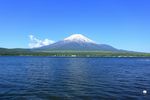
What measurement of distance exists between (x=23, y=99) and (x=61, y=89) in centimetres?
817

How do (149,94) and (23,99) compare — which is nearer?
(23,99)

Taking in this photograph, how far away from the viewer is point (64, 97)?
Result: 3275 cm

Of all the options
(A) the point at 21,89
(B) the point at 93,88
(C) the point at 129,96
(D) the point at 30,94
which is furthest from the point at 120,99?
(A) the point at 21,89

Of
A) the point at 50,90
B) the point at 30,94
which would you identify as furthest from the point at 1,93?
the point at 50,90

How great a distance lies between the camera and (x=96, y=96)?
110 ft

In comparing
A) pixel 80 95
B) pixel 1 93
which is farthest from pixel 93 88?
pixel 1 93

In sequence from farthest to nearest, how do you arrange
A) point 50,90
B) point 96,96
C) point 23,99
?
1. point 50,90
2. point 96,96
3. point 23,99

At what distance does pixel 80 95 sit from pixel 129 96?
5.90m

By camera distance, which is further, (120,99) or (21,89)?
(21,89)

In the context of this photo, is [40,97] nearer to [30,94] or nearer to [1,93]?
[30,94]

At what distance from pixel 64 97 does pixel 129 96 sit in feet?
25.7

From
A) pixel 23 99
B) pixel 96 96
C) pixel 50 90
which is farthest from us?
pixel 50 90

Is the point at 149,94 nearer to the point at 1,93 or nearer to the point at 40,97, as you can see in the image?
the point at 40,97

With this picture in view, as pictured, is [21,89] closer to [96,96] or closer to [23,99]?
[23,99]
